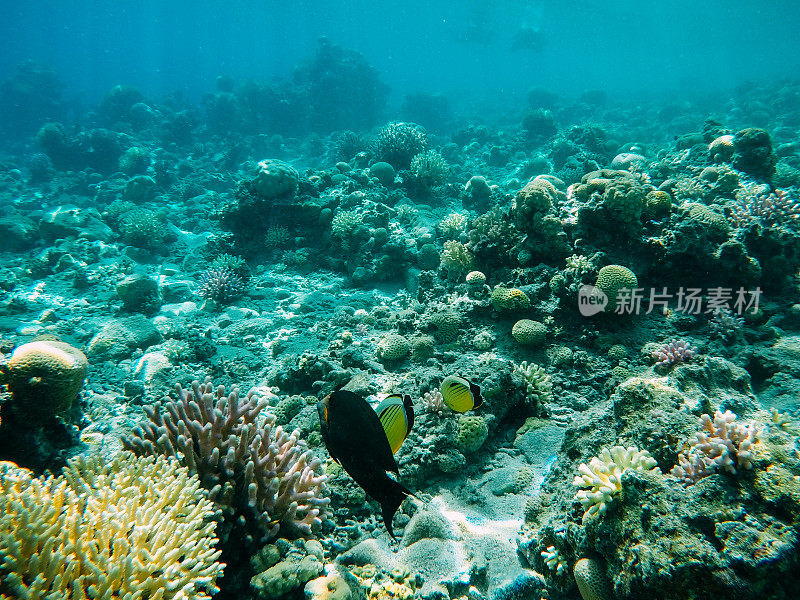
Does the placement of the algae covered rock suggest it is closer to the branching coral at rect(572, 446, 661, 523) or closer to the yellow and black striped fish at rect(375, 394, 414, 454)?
the yellow and black striped fish at rect(375, 394, 414, 454)

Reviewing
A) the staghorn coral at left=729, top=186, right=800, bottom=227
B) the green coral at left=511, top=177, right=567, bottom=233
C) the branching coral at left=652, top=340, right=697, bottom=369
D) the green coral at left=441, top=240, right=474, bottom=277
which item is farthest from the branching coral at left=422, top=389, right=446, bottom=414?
the staghorn coral at left=729, top=186, right=800, bottom=227

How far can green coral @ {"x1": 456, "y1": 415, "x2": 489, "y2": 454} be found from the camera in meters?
4.35

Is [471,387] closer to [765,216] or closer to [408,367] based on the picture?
[408,367]

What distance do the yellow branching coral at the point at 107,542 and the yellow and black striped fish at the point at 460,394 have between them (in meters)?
2.12

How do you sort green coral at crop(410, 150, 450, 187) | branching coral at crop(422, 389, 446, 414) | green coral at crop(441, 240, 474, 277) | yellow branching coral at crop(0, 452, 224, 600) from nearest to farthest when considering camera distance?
yellow branching coral at crop(0, 452, 224, 600) < branching coral at crop(422, 389, 446, 414) < green coral at crop(441, 240, 474, 277) < green coral at crop(410, 150, 450, 187)

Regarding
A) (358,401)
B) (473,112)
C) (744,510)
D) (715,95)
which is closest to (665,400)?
(744,510)

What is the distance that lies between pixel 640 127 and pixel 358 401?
100 feet

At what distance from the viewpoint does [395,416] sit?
82.4 inches

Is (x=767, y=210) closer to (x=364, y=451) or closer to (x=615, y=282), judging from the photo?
(x=615, y=282)

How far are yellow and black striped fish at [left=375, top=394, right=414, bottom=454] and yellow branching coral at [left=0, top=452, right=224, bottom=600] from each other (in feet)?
4.04

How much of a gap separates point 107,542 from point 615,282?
20.2 feet

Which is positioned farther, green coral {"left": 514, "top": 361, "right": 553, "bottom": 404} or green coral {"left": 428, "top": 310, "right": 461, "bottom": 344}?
green coral {"left": 428, "top": 310, "right": 461, "bottom": 344}

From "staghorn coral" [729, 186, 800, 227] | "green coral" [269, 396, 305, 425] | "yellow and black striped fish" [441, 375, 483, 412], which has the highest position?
"staghorn coral" [729, 186, 800, 227]

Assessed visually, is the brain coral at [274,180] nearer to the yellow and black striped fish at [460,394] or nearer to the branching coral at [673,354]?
the yellow and black striped fish at [460,394]
